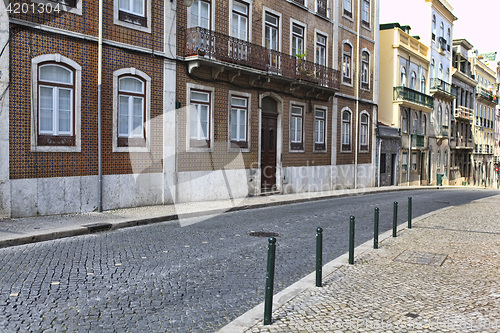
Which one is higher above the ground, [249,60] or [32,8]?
[249,60]

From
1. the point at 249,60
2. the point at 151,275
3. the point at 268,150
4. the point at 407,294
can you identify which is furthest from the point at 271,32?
the point at 407,294

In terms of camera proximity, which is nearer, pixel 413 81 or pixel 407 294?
pixel 407 294

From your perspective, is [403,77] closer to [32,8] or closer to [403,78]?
[403,78]

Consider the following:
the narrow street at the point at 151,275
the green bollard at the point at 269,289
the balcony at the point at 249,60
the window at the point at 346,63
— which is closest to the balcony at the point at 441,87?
the window at the point at 346,63

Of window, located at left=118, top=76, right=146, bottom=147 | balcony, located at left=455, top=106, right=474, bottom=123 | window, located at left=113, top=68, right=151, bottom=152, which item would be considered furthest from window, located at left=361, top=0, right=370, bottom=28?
balcony, located at left=455, top=106, right=474, bottom=123

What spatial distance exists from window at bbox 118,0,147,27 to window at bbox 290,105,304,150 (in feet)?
29.0

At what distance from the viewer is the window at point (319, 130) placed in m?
22.0

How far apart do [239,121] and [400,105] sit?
18.7m

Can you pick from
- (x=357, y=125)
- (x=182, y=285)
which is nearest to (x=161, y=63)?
(x=182, y=285)

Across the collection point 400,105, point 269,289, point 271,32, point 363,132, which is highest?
point 271,32

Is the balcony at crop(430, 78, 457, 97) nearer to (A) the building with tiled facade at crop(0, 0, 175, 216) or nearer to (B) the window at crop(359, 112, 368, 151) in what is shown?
(B) the window at crop(359, 112, 368, 151)

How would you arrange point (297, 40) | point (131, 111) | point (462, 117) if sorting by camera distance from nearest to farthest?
point (131, 111), point (297, 40), point (462, 117)

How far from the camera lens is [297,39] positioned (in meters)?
20.7

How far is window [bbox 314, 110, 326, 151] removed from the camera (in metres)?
22.0
